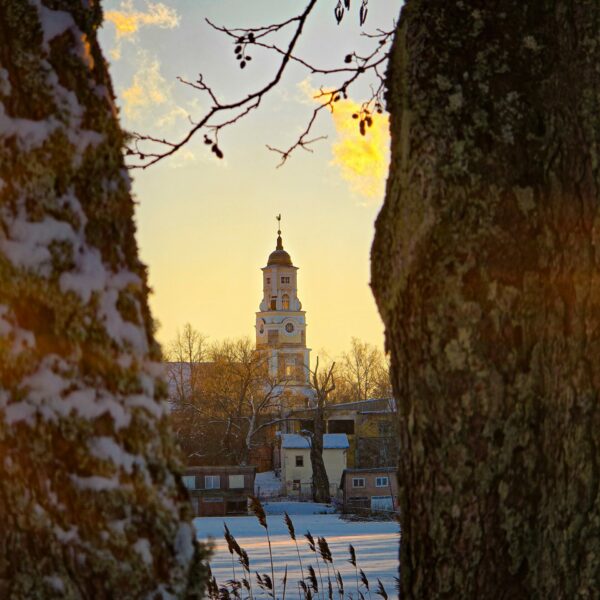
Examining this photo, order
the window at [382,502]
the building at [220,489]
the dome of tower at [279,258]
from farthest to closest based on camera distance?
the dome of tower at [279,258]
the building at [220,489]
the window at [382,502]

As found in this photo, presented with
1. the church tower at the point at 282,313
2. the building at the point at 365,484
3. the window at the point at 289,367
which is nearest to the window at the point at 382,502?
the building at the point at 365,484

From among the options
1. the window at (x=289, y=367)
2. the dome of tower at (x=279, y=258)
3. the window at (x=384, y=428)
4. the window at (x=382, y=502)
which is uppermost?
the dome of tower at (x=279, y=258)

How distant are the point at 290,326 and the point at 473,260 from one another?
109992mm

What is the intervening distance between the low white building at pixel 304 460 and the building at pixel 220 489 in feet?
17.0

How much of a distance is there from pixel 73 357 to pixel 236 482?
42504 mm

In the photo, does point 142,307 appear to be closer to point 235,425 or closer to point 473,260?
point 473,260

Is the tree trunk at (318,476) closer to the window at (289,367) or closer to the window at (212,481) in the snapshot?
the window at (212,481)

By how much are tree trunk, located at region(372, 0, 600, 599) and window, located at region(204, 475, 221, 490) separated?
1653 inches

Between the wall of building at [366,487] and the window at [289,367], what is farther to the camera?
the window at [289,367]

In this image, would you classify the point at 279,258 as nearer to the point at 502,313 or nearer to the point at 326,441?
the point at 326,441

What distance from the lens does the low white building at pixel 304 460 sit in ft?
163

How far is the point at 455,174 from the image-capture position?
2.86 meters

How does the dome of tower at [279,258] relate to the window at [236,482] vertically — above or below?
above

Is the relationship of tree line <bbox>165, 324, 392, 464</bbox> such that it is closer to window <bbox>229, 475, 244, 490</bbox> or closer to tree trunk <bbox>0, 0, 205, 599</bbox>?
window <bbox>229, 475, 244, 490</bbox>
